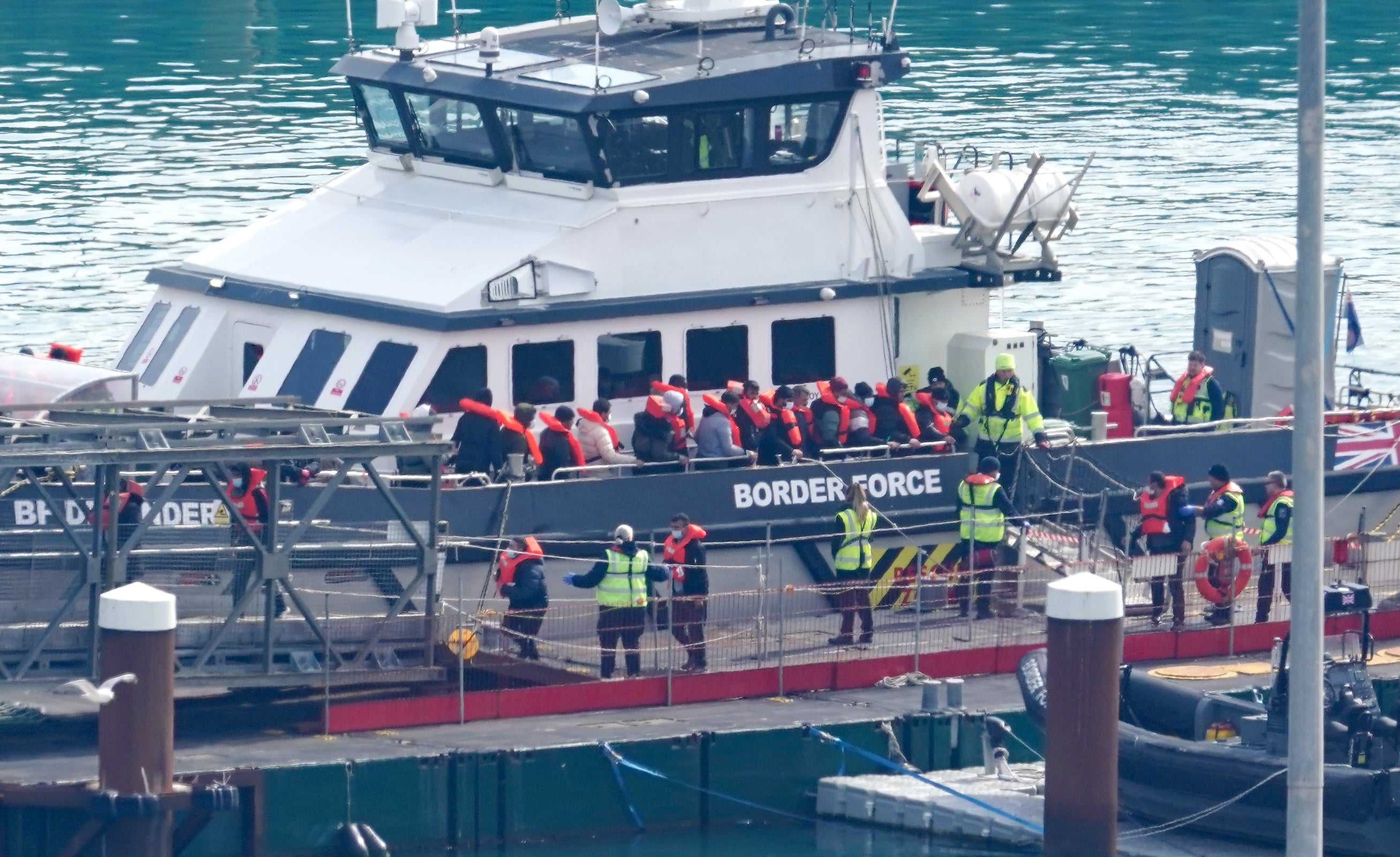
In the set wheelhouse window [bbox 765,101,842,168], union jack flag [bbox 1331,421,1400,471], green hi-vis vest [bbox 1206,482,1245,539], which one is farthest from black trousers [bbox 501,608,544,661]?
union jack flag [bbox 1331,421,1400,471]

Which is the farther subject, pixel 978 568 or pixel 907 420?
pixel 907 420

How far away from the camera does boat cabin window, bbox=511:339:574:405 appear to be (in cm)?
1658

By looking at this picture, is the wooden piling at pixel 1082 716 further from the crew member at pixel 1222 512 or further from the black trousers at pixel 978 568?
the crew member at pixel 1222 512

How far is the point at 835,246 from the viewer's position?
17578 mm

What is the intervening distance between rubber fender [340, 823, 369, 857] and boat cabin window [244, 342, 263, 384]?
434 centimetres

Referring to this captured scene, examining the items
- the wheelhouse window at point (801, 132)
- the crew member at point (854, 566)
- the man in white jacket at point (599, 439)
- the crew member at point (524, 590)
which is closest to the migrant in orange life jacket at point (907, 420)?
the crew member at point (854, 566)

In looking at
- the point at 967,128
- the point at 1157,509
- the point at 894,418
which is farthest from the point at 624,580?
the point at 967,128

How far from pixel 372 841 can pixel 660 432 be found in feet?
12.0

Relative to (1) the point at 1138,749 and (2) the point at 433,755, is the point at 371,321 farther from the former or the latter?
(1) the point at 1138,749

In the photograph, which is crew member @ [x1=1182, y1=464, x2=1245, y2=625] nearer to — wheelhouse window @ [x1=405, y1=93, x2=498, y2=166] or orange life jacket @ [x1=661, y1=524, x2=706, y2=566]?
orange life jacket @ [x1=661, y1=524, x2=706, y2=566]

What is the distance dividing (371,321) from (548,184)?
1654 mm

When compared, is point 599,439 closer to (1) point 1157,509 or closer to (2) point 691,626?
(2) point 691,626

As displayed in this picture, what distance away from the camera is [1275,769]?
45.6 feet

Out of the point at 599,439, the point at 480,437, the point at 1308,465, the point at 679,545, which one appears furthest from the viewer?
the point at 599,439
